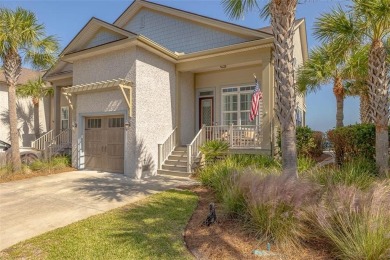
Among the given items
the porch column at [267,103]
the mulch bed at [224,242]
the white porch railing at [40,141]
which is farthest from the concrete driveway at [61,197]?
the white porch railing at [40,141]

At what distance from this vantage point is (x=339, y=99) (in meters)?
13.7

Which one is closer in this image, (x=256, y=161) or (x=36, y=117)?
(x=256, y=161)

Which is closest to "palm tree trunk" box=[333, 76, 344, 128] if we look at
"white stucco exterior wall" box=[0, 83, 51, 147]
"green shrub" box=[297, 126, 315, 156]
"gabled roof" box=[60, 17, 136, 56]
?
"green shrub" box=[297, 126, 315, 156]

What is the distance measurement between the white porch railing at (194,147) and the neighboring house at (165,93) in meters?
0.05

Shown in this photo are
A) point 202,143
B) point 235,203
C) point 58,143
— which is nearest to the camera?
point 235,203

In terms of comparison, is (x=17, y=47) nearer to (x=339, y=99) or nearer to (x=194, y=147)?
(x=194, y=147)

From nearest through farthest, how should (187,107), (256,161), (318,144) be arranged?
(256,161) → (187,107) → (318,144)

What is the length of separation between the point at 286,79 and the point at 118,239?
17.5ft

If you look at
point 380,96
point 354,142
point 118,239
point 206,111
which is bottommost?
point 118,239

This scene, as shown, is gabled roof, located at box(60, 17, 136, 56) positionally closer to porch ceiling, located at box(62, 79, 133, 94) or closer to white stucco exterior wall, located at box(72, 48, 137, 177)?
white stucco exterior wall, located at box(72, 48, 137, 177)

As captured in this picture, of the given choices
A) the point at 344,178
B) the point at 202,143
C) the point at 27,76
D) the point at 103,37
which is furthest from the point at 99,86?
the point at 27,76

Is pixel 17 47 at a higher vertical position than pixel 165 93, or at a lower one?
higher

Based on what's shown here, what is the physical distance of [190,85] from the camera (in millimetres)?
14664

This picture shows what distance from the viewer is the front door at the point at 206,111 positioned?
573 inches
